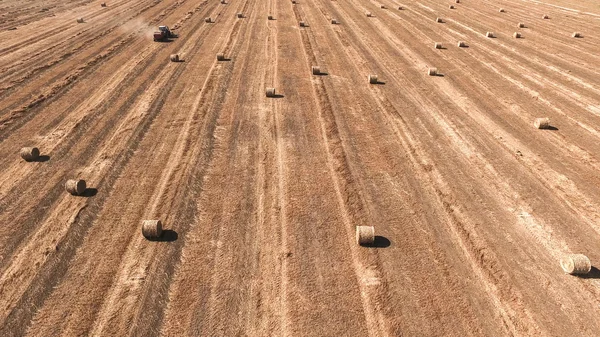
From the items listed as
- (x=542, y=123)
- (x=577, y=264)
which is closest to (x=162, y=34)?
(x=542, y=123)

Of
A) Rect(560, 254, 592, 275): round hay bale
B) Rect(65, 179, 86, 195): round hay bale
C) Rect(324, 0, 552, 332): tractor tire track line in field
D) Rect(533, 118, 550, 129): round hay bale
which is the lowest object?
Rect(324, 0, 552, 332): tractor tire track line in field

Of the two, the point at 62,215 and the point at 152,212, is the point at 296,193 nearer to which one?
the point at 152,212

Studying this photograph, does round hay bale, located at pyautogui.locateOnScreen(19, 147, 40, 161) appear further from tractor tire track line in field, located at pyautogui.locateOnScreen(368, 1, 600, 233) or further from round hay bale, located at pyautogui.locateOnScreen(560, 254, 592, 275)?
tractor tire track line in field, located at pyautogui.locateOnScreen(368, 1, 600, 233)

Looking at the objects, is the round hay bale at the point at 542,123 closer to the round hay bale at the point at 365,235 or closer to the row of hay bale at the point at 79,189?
the round hay bale at the point at 365,235

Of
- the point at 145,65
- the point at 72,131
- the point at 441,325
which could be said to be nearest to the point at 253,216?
the point at 441,325

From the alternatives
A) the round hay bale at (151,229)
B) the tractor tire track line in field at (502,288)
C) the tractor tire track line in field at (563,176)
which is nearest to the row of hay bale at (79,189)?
the round hay bale at (151,229)

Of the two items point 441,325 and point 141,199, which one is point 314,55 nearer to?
point 141,199

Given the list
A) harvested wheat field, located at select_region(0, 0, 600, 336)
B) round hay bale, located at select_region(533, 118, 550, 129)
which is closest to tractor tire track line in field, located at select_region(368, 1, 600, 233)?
harvested wheat field, located at select_region(0, 0, 600, 336)
